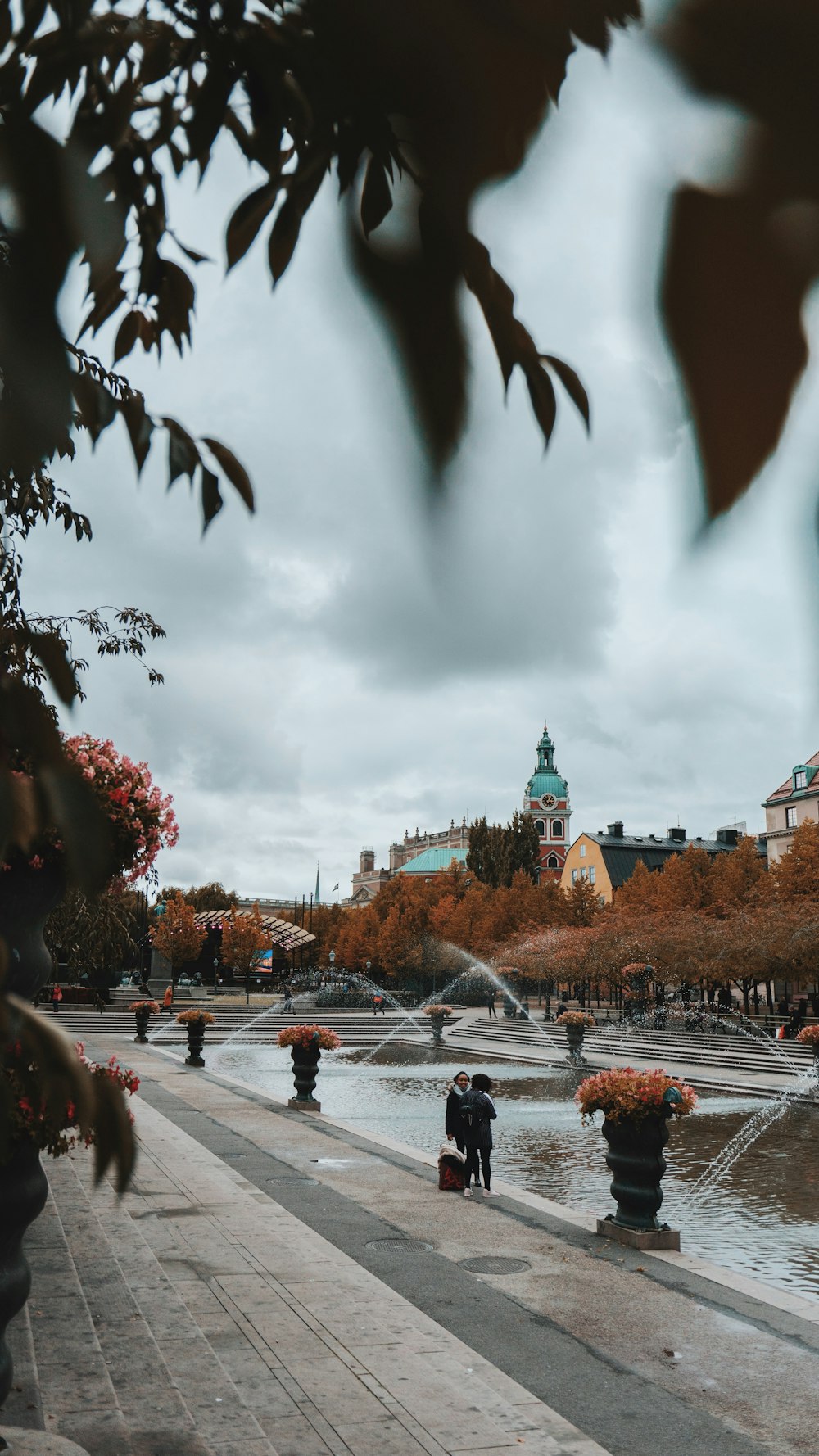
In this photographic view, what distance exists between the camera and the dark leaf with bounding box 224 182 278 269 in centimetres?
99

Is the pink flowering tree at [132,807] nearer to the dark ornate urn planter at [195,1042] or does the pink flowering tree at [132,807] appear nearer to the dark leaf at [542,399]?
the dark leaf at [542,399]

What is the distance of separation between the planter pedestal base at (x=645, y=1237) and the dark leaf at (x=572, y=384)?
434 inches

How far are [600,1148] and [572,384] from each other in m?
18.8

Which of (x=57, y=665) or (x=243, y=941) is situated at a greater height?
(x=243, y=941)

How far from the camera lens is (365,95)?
61cm

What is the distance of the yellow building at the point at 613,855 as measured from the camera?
8675 cm

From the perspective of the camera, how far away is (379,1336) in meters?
7.27

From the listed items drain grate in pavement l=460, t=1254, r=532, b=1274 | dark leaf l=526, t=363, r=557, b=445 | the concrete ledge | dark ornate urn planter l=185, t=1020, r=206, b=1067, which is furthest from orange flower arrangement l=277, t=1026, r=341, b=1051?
dark leaf l=526, t=363, r=557, b=445

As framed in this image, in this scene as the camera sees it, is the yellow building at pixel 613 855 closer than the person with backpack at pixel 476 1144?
No

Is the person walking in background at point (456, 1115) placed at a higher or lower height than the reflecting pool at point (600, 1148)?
higher

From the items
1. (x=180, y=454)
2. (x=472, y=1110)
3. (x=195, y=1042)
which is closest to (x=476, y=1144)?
(x=472, y=1110)

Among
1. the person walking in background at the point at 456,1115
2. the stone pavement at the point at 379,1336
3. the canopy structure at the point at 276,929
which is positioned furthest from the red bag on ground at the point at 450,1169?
the canopy structure at the point at 276,929

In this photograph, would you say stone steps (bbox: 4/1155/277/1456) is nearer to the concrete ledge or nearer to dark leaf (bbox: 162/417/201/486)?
the concrete ledge

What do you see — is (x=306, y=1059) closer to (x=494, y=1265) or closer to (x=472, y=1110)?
(x=472, y=1110)
